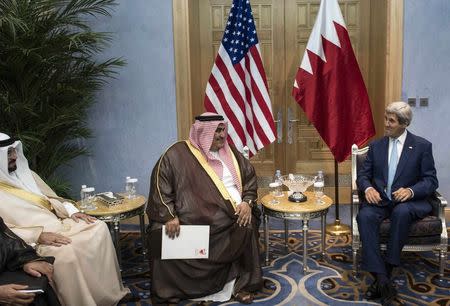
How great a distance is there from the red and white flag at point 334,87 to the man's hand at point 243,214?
50.6 inches

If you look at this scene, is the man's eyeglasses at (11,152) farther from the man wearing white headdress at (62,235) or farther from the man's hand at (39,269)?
the man's hand at (39,269)

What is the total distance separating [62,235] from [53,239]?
7 cm

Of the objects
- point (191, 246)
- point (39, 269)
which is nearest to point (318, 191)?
point (191, 246)

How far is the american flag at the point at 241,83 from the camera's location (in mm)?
4324

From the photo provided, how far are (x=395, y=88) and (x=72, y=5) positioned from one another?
3065 millimetres

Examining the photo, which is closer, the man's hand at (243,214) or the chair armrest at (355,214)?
the man's hand at (243,214)

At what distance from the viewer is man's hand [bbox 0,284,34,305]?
2215 millimetres

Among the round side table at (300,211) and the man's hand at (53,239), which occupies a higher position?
the man's hand at (53,239)

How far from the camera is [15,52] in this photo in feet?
11.5

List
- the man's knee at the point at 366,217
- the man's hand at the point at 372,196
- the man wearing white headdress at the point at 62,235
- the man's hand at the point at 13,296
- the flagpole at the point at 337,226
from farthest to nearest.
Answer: the flagpole at the point at 337,226, the man's hand at the point at 372,196, the man's knee at the point at 366,217, the man wearing white headdress at the point at 62,235, the man's hand at the point at 13,296

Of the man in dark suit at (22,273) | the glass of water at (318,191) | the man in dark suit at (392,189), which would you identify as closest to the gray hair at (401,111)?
the man in dark suit at (392,189)

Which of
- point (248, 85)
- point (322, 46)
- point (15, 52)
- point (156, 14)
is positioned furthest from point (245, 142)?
point (15, 52)

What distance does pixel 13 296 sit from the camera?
2.22 m

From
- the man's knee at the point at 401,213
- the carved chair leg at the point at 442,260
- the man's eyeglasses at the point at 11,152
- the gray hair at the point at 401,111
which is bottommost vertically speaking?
the carved chair leg at the point at 442,260
